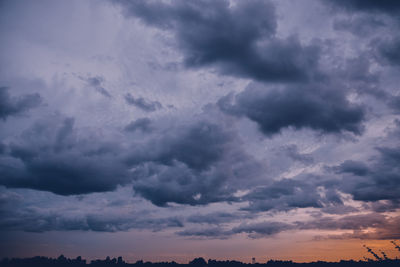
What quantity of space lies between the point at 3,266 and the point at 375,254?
181 metres

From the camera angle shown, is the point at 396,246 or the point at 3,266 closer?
the point at 3,266

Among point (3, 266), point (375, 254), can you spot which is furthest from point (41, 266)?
point (375, 254)

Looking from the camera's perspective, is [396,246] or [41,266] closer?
[396,246]

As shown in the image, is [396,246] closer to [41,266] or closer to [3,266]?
[3,266]

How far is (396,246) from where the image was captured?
138 meters

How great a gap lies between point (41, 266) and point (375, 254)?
219 meters

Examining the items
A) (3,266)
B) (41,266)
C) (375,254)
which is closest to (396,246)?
(375,254)

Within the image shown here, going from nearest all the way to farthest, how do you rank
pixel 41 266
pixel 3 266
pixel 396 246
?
pixel 3 266
pixel 396 246
pixel 41 266

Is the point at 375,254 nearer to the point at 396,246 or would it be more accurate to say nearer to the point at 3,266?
the point at 396,246

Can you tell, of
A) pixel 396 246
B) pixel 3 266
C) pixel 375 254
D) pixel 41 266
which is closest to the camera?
pixel 3 266

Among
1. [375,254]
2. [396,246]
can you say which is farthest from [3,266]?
[375,254]

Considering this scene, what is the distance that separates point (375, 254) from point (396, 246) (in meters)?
25.2

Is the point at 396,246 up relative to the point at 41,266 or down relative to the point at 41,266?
up

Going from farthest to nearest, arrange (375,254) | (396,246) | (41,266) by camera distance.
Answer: (41,266) < (375,254) < (396,246)
